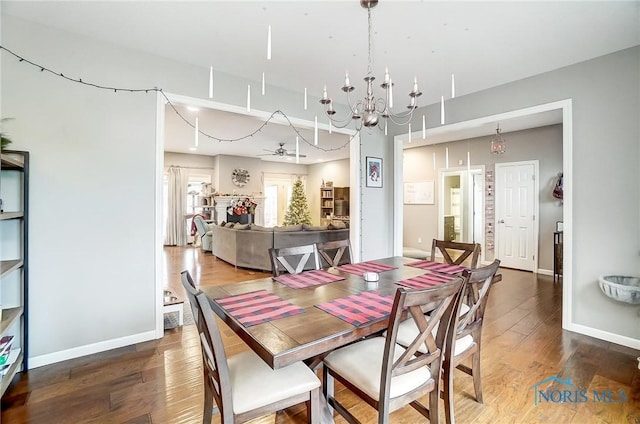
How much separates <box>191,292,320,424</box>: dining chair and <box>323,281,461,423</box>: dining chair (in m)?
0.20

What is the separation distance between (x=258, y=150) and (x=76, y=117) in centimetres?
552

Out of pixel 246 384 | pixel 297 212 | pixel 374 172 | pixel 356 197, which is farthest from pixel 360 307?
pixel 297 212

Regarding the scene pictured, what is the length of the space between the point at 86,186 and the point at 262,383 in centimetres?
226

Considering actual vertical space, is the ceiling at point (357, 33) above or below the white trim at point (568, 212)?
above


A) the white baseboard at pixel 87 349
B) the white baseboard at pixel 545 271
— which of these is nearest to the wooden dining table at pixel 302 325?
the white baseboard at pixel 87 349

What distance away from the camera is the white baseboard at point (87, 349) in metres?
2.29

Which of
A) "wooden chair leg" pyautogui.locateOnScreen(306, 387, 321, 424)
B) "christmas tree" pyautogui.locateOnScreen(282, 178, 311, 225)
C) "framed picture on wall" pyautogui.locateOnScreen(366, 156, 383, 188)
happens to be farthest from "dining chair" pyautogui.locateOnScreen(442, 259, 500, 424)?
"christmas tree" pyautogui.locateOnScreen(282, 178, 311, 225)

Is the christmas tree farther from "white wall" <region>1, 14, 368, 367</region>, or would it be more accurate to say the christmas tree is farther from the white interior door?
"white wall" <region>1, 14, 368, 367</region>

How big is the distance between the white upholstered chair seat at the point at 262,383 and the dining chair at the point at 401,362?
0.21 metres

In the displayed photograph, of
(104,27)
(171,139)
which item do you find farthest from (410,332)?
(171,139)

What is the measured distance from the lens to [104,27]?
2371 mm

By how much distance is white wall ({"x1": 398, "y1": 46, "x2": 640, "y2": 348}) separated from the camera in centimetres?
269

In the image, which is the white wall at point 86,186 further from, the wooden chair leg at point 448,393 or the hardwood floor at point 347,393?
the wooden chair leg at point 448,393

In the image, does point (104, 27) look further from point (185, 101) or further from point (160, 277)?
point (160, 277)
